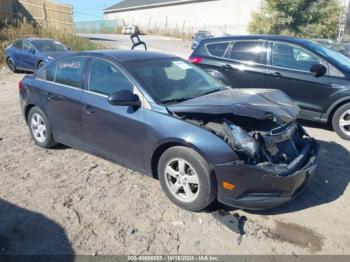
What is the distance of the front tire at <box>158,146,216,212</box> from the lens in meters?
3.70

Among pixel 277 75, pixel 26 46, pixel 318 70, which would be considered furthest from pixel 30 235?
pixel 26 46

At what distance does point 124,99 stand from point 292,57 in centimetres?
425

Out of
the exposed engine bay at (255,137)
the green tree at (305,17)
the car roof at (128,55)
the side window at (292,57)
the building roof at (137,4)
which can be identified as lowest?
the exposed engine bay at (255,137)

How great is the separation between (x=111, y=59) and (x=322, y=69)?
3.98 meters

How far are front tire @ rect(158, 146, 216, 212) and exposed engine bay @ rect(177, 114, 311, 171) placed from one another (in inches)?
13.5

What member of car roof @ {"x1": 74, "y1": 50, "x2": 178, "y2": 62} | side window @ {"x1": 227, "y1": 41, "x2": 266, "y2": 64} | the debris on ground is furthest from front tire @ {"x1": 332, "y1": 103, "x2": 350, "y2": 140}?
the debris on ground

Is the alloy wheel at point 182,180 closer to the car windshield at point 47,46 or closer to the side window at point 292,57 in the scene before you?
the side window at point 292,57

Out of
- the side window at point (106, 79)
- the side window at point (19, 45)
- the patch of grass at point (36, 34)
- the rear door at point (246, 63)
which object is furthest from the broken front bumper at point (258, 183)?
the patch of grass at point (36, 34)

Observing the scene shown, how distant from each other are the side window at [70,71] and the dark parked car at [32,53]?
8.48m

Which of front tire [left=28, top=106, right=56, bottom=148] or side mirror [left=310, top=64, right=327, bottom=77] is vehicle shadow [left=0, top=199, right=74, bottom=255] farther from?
side mirror [left=310, top=64, right=327, bottom=77]

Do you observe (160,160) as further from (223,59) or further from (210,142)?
(223,59)

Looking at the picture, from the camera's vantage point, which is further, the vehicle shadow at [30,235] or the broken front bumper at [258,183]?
the broken front bumper at [258,183]

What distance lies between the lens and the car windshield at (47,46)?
13898mm

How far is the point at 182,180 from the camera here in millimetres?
3926
